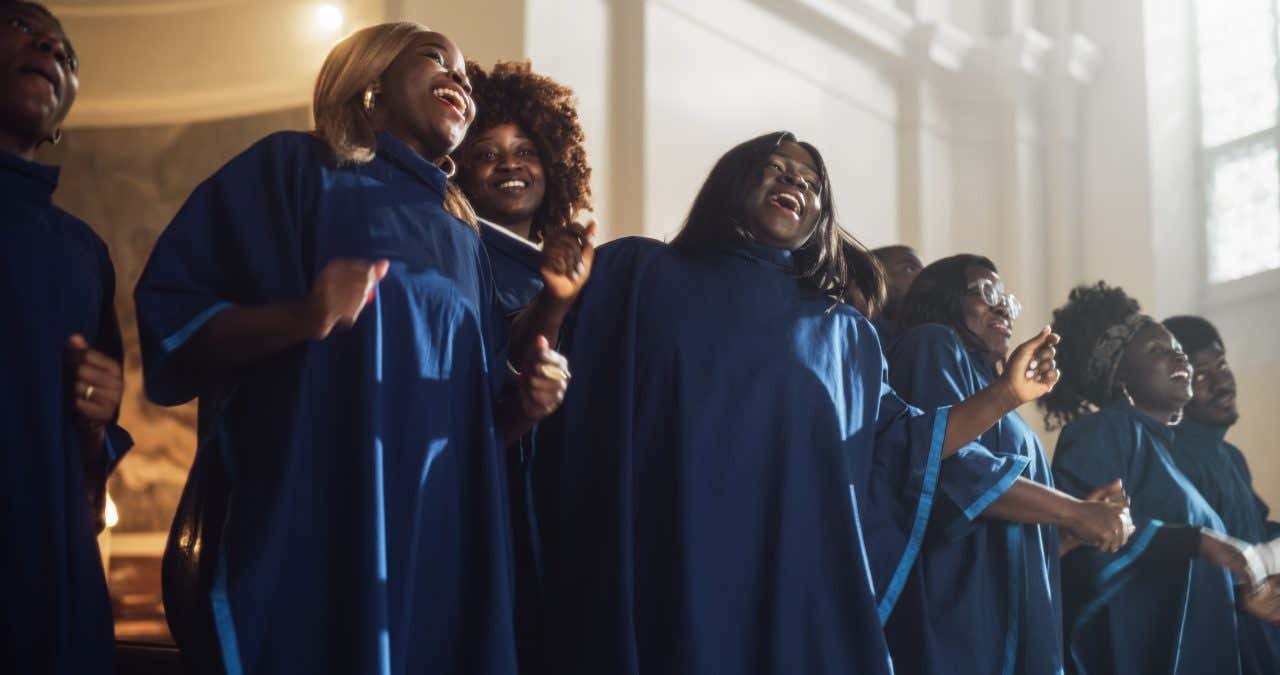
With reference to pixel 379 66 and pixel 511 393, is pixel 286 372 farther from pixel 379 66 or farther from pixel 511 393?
pixel 379 66

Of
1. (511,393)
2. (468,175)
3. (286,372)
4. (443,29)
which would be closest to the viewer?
(286,372)

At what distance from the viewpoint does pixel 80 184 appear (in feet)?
32.0

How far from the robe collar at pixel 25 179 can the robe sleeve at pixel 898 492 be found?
187cm

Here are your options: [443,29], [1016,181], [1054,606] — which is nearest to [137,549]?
[443,29]

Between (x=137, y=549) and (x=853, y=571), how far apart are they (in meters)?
7.03

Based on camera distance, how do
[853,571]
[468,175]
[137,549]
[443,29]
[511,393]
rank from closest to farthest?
1. [511,393]
2. [853,571]
3. [468,175]
4. [443,29]
5. [137,549]

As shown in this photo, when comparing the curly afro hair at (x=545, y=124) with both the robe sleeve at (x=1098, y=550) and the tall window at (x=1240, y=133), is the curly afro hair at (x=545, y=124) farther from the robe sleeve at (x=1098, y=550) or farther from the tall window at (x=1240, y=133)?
the tall window at (x=1240, y=133)

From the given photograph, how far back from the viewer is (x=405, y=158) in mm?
3090

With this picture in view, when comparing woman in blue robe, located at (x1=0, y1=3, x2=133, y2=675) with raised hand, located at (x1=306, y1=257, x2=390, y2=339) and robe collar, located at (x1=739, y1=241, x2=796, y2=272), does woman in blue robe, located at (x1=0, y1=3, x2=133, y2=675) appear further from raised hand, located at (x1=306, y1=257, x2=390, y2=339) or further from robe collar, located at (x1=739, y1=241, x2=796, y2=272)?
robe collar, located at (x1=739, y1=241, x2=796, y2=272)

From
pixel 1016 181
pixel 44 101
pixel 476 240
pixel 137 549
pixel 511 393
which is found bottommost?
pixel 137 549

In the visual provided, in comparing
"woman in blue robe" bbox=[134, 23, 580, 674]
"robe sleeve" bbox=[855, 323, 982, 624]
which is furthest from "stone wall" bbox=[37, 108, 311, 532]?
"woman in blue robe" bbox=[134, 23, 580, 674]

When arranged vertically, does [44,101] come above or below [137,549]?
above

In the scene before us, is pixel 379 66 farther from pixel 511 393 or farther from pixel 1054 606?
pixel 1054 606

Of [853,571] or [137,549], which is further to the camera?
[137,549]
